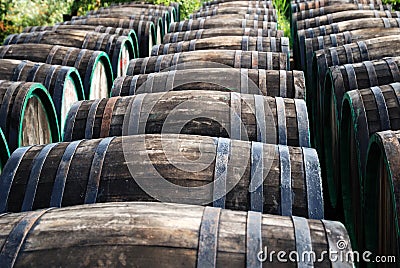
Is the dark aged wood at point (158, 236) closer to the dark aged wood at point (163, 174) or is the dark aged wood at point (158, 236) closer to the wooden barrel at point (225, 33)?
the dark aged wood at point (163, 174)

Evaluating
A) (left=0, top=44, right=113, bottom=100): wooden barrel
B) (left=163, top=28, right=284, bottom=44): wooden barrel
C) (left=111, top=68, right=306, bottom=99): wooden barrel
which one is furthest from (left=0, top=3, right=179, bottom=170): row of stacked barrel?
(left=163, top=28, right=284, bottom=44): wooden barrel

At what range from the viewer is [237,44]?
5.88m

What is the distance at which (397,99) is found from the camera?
12.6 feet

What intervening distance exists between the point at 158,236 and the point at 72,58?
149 inches

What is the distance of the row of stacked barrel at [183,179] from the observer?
2.33m

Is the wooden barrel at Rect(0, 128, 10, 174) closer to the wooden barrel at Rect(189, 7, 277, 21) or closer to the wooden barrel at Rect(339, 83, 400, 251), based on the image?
the wooden barrel at Rect(339, 83, 400, 251)

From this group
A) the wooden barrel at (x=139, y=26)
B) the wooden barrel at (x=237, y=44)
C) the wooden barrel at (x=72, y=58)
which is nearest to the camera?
the wooden barrel at (x=72, y=58)

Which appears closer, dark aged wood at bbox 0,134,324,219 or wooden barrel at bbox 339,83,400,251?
dark aged wood at bbox 0,134,324,219

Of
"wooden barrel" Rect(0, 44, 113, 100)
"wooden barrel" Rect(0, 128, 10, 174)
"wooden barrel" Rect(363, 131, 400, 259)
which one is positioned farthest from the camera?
"wooden barrel" Rect(0, 44, 113, 100)

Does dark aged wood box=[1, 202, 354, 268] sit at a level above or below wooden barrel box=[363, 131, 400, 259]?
above

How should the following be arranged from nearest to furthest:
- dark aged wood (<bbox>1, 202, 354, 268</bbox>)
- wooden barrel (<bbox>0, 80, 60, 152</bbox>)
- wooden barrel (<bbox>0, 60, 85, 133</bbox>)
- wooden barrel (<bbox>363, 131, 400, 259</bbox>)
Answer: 1. dark aged wood (<bbox>1, 202, 354, 268</bbox>)
2. wooden barrel (<bbox>363, 131, 400, 259</bbox>)
3. wooden barrel (<bbox>0, 80, 60, 152</bbox>)
4. wooden barrel (<bbox>0, 60, 85, 133</bbox>)

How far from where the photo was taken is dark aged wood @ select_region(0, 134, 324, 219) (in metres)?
3.03

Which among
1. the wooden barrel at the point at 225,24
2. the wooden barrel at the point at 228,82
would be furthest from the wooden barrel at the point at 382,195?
the wooden barrel at the point at 225,24

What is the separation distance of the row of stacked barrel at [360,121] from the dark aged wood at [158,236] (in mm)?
655
